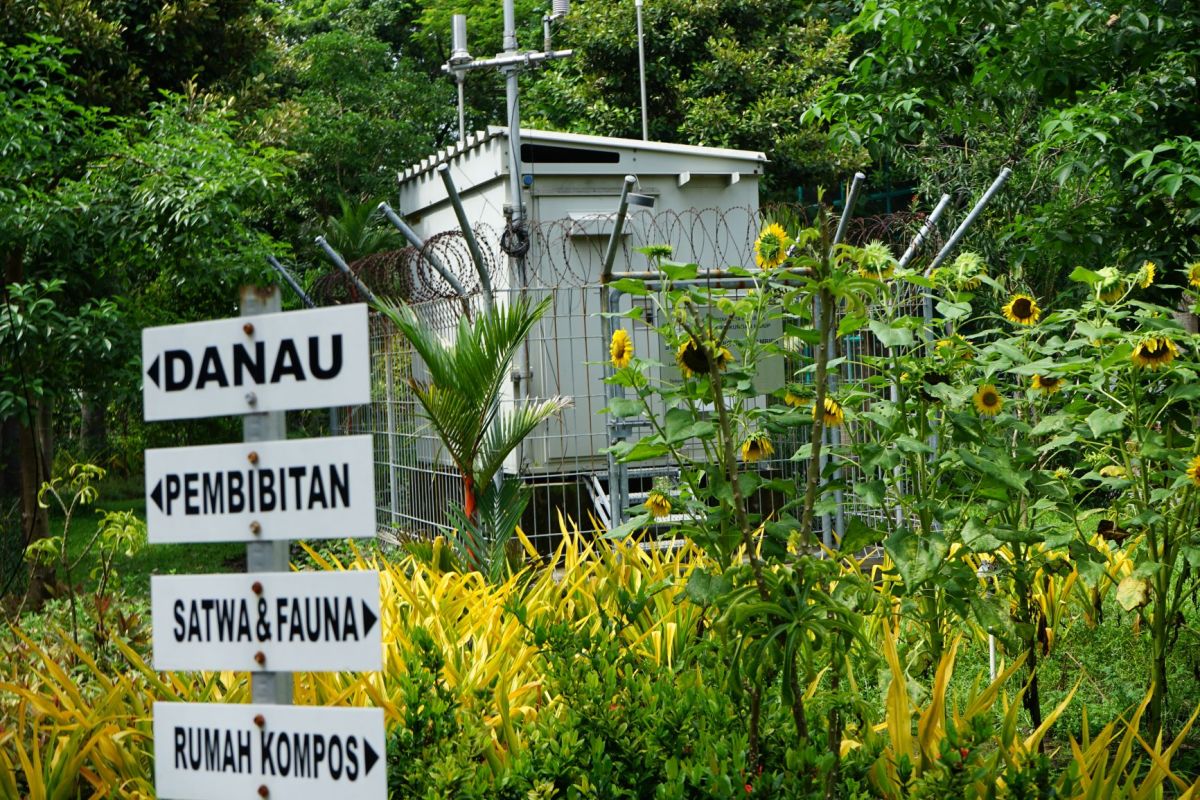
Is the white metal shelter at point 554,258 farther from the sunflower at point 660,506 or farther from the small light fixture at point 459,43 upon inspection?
the sunflower at point 660,506

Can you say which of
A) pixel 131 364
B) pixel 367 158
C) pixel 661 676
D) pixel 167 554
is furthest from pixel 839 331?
pixel 367 158

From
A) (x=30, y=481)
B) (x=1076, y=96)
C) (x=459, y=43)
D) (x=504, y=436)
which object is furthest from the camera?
(x=459, y=43)

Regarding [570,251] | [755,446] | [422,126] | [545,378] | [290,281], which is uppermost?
[422,126]

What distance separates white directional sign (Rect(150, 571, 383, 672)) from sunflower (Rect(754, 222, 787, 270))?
1790 millimetres

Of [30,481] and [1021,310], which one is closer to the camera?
[1021,310]

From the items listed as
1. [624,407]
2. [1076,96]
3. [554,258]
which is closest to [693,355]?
[624,407]

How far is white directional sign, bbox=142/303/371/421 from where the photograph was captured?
2324mm

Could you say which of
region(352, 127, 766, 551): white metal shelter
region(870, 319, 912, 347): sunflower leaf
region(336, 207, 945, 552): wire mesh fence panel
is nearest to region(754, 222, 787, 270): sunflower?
region(870, 319, 912, 347): sunflower leaf

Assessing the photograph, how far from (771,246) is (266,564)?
1876 millimetres

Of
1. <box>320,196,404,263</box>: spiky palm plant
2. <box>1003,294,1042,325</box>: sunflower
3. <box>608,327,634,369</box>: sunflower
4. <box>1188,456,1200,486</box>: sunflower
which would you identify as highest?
<box>320,196,404,263</box>: spiky palm plant

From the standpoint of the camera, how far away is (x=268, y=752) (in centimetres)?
235

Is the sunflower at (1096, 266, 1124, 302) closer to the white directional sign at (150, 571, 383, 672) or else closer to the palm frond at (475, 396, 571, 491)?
the white directional sign at (150, 571, 383, 672)

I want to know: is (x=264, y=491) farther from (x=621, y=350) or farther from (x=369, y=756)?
(x=621, y=350)

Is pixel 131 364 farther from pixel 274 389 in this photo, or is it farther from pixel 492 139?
pixel 274 389
